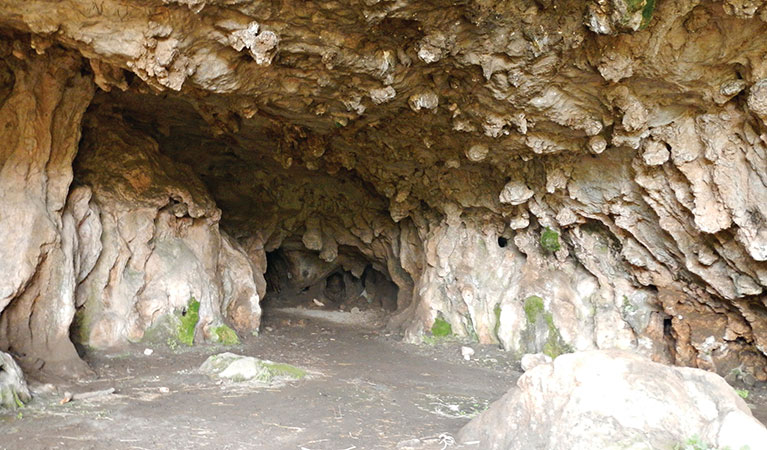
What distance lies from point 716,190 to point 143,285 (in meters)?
9.75

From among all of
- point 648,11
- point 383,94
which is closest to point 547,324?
point 383,94

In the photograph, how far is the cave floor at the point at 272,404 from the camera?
5477 mm

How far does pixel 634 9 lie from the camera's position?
254 inches

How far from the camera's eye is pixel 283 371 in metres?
8.53

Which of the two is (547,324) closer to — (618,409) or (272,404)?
(272,404)

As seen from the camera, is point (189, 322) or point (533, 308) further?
point (533, 308)

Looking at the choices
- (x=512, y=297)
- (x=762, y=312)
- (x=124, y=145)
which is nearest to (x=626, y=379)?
(x=762, y=312)

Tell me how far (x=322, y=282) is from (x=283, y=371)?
37.0 feet

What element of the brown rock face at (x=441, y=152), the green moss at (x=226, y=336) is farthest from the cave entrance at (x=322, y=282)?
the green moss at (x=226, y=336)

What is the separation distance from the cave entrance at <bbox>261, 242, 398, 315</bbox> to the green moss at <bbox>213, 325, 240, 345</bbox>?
6.65 meters

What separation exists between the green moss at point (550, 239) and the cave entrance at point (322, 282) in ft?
24.9

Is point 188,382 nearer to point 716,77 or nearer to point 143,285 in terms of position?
point 143,285

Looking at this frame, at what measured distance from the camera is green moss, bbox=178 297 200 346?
10.7m

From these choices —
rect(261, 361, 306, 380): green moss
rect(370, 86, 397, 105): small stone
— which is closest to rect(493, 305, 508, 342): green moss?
rect(261, 361, 306, 380): green moss
